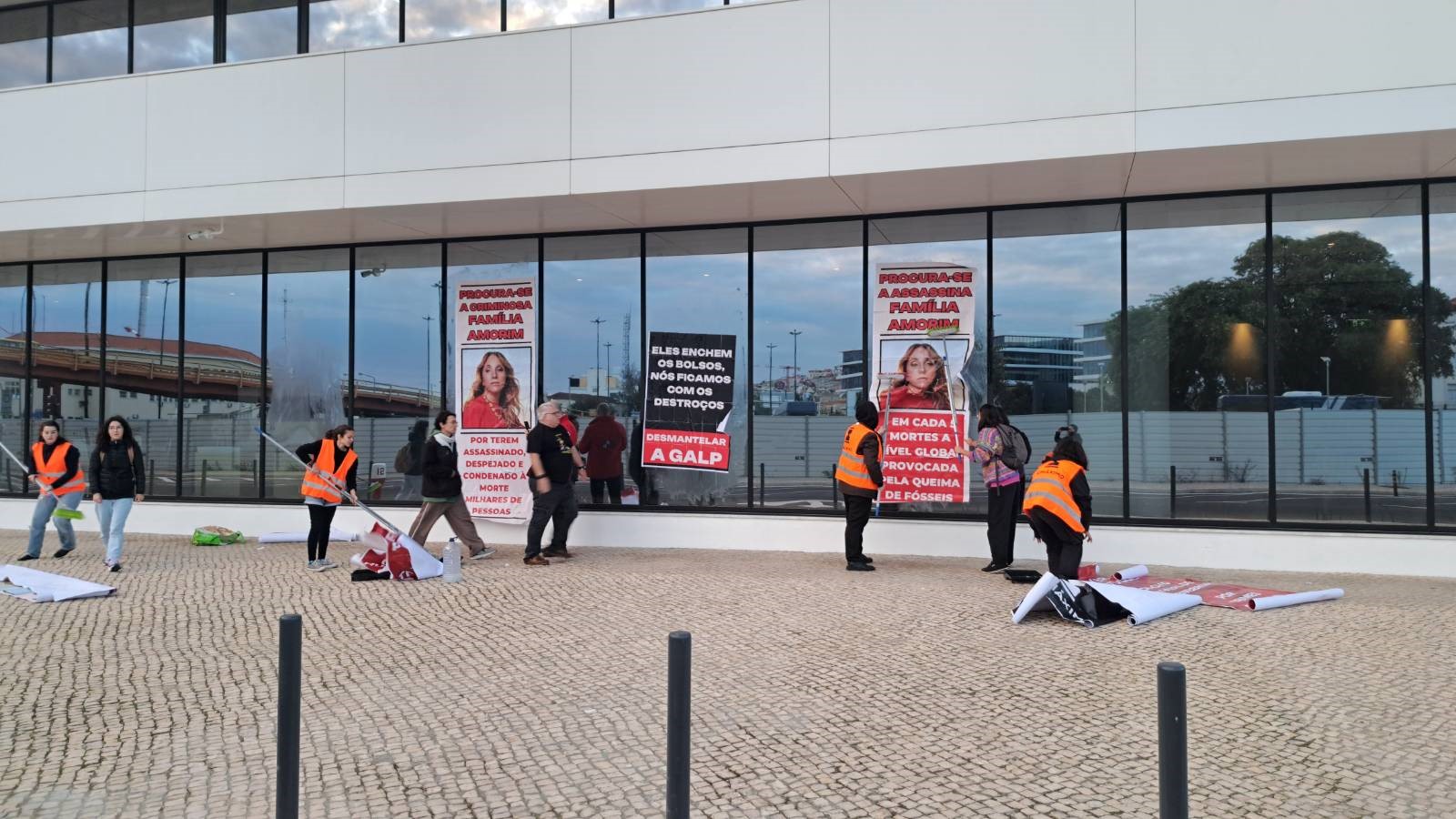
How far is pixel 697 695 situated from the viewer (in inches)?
228

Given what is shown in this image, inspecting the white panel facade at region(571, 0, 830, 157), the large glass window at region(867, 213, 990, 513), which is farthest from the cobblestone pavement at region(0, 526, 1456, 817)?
the white panel facade at region(571, 0, 830, 157)

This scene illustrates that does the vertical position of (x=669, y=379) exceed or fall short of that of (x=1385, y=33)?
it falls short

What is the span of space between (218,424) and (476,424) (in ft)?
14.3

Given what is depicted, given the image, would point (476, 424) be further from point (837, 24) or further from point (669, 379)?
point (837, 24)

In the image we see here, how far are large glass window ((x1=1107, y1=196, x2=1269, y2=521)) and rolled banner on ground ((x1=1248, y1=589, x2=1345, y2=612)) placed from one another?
7.44 feet

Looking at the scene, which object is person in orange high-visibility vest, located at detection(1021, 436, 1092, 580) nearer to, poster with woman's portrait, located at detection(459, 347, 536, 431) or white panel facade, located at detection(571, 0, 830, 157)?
white panel facade, located at detection(571, 0, 830, 157)

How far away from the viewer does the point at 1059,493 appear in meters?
8.48

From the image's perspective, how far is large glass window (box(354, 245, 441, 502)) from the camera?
1388 cm

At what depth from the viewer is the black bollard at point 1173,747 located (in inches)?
118

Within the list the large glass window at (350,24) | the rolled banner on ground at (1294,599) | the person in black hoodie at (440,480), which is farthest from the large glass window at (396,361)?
the rolled banner on ground at (1294,599)

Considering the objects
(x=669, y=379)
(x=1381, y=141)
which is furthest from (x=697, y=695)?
(x=1381, y=141)

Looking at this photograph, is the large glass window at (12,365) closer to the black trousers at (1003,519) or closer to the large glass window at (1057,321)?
the black trousers at (1003,519)

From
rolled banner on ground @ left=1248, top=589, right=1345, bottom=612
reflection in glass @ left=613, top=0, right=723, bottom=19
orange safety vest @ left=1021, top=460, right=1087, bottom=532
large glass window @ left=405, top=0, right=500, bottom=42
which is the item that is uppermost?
large glass window @ left=405, top=0, right=500, bottom=42

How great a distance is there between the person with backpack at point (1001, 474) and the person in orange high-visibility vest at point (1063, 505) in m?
1.40
